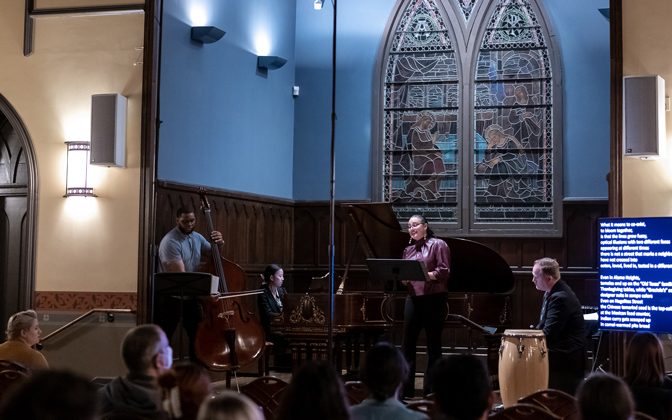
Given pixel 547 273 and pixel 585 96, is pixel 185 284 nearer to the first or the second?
pixel 547 273

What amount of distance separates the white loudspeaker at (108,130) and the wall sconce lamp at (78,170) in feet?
0.69

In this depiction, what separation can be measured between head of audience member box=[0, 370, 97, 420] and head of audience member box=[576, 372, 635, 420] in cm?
163

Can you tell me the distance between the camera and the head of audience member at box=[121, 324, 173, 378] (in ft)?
12.1

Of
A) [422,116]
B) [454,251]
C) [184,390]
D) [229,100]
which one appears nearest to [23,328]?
[184,390]

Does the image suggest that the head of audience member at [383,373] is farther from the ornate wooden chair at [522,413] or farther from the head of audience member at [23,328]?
the head of audience member at [23,328]

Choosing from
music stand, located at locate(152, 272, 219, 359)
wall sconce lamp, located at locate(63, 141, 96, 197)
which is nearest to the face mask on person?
music stand, located at locate(152, 272, 219, 359)

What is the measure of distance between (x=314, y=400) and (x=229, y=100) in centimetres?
793

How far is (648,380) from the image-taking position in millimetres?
4531

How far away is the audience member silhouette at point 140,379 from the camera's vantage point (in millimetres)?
3545

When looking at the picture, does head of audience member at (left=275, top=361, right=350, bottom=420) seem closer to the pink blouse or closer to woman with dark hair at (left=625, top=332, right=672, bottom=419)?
woman with dark hair at (left=625, top=332, right=672, bottom=419)

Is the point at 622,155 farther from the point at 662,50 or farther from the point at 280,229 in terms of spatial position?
the point at 280,229

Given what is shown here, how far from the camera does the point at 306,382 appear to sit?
263 cm

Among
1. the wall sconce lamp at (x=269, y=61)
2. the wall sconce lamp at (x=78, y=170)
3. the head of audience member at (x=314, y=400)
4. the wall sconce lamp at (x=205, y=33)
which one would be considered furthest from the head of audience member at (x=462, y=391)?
the wall sconce lamp at (x=269, y=61)

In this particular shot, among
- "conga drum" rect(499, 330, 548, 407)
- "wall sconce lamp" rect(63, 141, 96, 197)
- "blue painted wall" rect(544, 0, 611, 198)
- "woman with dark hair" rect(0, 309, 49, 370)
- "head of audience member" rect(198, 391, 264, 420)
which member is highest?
"blue painted wall" rect(544, 0, 611, 198)
